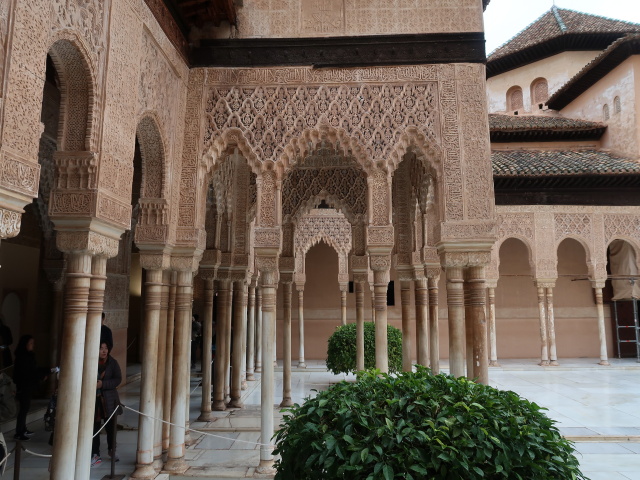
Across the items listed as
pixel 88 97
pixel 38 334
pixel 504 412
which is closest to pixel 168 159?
pixel 88 97

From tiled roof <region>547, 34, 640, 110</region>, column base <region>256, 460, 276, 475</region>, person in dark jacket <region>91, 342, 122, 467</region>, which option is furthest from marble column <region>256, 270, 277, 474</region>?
tiled roof <region>547, 34, 640, 110</region>

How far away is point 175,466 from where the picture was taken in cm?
520

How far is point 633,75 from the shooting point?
569 inches

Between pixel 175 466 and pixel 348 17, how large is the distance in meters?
5.60

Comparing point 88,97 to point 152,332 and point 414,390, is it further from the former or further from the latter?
point 414,390

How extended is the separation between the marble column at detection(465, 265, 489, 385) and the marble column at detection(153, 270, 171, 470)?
3.57m

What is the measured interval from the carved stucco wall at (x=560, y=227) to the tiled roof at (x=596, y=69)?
15.2ft

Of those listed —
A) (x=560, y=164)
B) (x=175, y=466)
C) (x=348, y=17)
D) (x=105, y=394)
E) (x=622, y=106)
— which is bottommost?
(x=175, y=466)

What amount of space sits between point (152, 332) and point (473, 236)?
372 centimetres

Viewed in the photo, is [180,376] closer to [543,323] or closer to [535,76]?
[543,323]

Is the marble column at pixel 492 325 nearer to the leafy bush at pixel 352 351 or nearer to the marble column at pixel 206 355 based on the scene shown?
the leafy bush at pixel 352 351

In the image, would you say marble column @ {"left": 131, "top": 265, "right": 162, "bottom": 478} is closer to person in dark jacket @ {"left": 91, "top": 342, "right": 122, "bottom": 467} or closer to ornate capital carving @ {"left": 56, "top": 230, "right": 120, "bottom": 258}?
person in dark jacket @ {"left": 91, "top": 342, "right": 122, "bottom": 467}

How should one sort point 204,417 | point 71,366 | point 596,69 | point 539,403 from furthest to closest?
1. point 596,69
2. point 539,403
3. point 204,417
4. point 71,366

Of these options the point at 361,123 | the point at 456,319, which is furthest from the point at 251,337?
the point at 361,123
